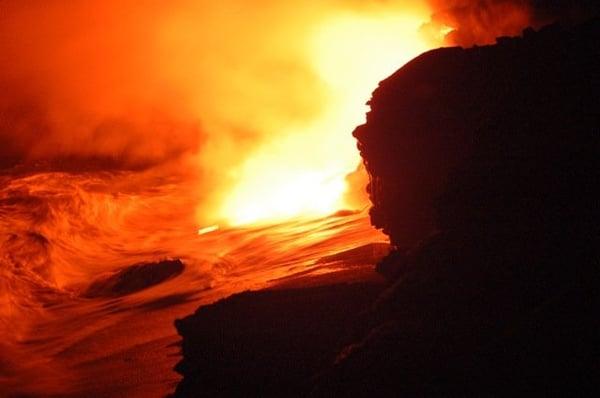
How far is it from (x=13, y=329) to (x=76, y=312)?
183 centimetres

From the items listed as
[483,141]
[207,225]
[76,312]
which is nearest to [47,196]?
[207,225]

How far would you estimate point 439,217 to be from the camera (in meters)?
4.78

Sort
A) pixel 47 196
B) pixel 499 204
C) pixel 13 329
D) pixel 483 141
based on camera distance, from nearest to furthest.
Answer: pixel 499 204 < pixel 483 141 < pixel 13 329 < pixel 47 196

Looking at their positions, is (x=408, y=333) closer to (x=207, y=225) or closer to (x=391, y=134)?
(x=391, y=134)

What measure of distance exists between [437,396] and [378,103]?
4.57 meters

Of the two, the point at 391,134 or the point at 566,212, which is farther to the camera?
the point at 391,134

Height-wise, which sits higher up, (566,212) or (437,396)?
(566,212)

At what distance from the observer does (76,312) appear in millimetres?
17219

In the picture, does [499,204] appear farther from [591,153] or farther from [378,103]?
[378,103]

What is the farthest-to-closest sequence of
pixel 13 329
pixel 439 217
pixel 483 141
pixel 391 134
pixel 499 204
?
pixel 13 329, pixel 391 134, pixel 483 141, pixel 439 217, pixel 499 204

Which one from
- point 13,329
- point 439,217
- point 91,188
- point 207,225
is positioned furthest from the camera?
point 91,188

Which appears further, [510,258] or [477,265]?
[477,265]

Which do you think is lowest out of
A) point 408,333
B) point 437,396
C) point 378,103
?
point 437,396

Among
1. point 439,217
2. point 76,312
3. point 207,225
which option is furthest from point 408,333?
point 207,225
